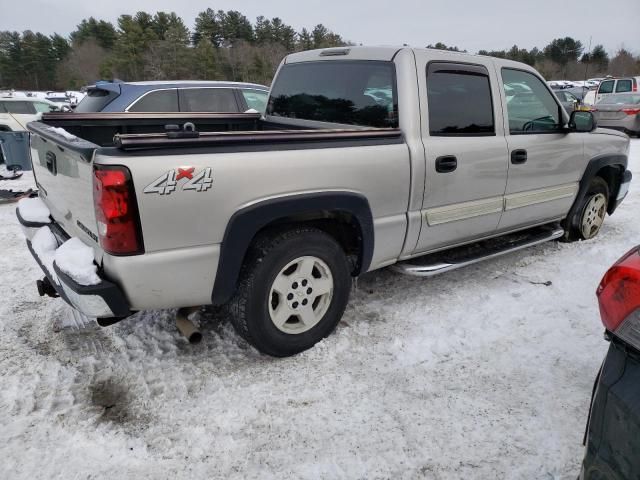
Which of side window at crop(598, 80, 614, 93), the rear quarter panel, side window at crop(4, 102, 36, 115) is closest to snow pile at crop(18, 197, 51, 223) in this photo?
the rear quarter panel

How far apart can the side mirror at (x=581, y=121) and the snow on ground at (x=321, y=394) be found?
152cm

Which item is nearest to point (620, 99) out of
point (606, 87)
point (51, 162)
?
point (606, 87)

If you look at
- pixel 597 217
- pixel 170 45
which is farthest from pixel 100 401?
pixel 170 45

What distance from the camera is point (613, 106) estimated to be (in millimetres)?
14859

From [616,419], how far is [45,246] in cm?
302

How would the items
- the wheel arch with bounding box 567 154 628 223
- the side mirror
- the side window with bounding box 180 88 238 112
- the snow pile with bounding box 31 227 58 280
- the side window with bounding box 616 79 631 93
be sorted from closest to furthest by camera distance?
the snow pile with bounding box 31 227 58 280
the side mirror
the wheel arch with bounding box 567 154 628 223
the side window with bounding box 180 88 238 112
the side window with bounding box 616 79 631 93

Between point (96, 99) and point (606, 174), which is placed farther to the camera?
point (96, 99)

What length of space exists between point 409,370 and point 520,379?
0.67 m

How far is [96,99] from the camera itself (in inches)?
260

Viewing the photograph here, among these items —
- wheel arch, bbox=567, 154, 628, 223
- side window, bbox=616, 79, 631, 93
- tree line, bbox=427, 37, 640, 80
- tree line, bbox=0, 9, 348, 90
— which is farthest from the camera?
tree line, bbox=427, 37, 640, 80

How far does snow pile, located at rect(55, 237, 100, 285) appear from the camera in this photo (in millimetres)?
2295

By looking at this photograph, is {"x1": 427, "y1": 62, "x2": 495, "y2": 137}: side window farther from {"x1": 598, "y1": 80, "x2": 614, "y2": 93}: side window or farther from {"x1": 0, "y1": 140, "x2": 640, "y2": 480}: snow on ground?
{"x1": 598, "y1": 80, "x2": 614, "y2": 93}: side window

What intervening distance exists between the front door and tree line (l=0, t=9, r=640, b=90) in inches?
1984

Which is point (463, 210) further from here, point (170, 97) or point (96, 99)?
point (96, 99)
